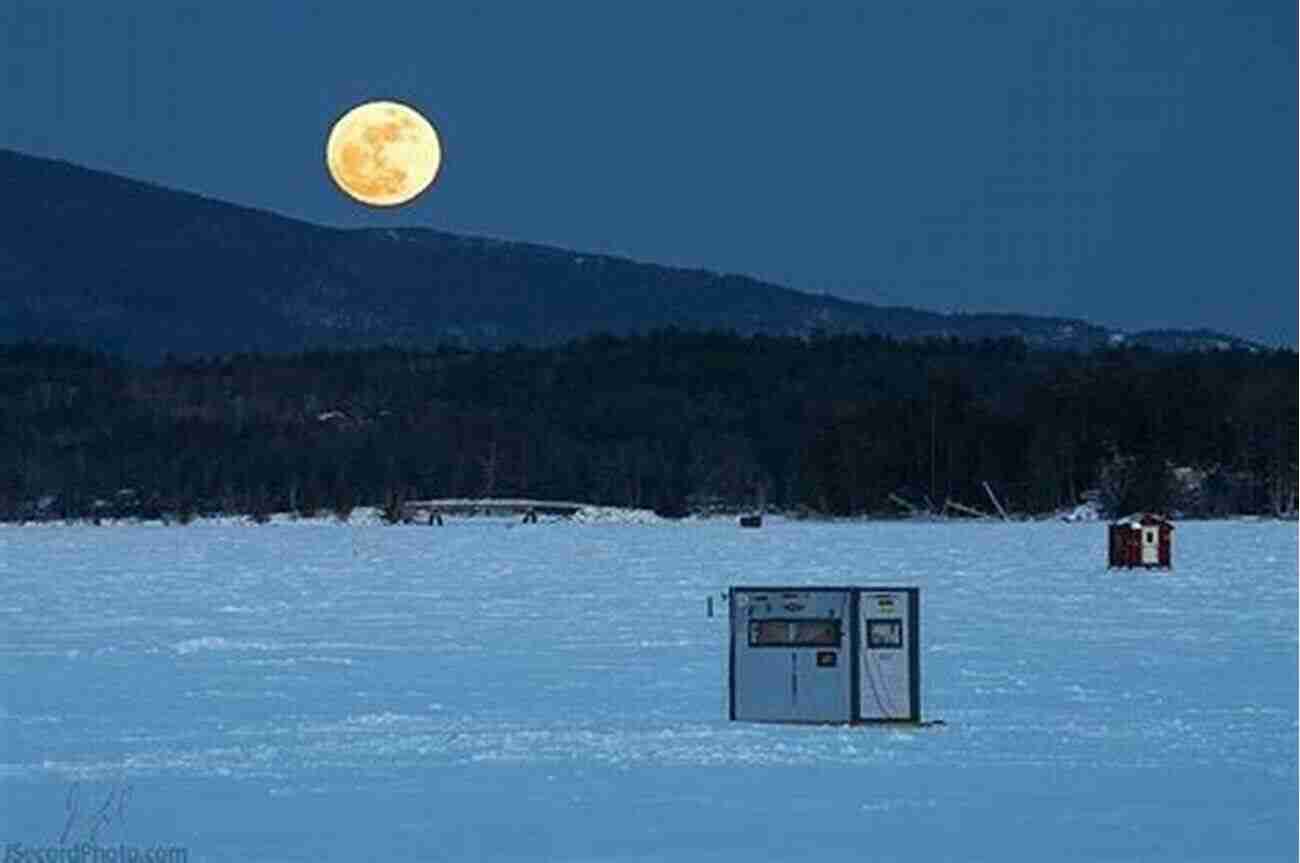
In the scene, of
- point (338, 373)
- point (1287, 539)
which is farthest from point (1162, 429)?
point (1287, 539)

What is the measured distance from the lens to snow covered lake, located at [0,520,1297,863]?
43.0 ft

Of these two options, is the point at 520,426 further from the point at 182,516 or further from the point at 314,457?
the point at 182,516

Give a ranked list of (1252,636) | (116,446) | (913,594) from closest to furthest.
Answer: (913,594) < (1252,636) < (116,446)

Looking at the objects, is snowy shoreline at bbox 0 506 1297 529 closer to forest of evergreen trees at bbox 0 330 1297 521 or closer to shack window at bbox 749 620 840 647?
forest of evergreen trees at bbox 0 330 1297 521

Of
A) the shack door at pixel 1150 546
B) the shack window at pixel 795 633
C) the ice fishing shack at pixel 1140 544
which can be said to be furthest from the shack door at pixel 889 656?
the shack door at pixel 1150 546

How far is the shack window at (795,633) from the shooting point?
17.6m

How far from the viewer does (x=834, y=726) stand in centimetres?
1780

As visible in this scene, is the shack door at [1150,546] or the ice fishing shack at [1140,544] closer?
the ice fishing shack at [1140,544]

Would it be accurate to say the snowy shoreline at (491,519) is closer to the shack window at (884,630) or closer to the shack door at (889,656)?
the shack door at (889,656)

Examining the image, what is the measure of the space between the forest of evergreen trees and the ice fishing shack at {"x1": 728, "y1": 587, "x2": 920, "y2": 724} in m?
119

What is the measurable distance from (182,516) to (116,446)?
3041cm

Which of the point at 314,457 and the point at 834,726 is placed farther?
the point at 314,457

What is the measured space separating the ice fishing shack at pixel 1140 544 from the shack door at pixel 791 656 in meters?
28.9

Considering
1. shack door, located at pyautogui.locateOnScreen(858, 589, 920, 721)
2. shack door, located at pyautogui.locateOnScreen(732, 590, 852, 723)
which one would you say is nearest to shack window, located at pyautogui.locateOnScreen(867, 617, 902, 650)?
shack door, located at pyautogui.locateOnScreen(858, 589, 920, 721)
